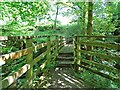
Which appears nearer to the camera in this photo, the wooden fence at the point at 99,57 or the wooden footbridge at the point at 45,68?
the wooden footbridge at the point at 45,68

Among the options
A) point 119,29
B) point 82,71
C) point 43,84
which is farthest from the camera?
point 119,29

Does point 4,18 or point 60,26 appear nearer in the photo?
point 4,18

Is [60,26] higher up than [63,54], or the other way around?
[60,26]

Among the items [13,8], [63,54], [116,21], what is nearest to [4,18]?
[13,8]

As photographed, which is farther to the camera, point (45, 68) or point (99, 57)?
point (99, 57)

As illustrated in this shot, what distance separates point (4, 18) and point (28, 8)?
79 cm

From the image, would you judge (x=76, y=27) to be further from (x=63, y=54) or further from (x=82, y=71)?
(x=82, y=71)

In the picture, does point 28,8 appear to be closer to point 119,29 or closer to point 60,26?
point 119,29

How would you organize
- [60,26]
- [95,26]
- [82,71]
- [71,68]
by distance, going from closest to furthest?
[82,71] → [71,68] → [95,26] → [60,26]

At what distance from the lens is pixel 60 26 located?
2419 cm

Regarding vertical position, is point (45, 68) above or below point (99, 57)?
below

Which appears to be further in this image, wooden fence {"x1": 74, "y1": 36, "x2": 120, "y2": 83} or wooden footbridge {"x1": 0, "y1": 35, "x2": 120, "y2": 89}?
wooden fence {"x1": 74, "y1": 36, "x2": 120, "y2": 83}

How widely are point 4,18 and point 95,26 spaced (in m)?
9.78

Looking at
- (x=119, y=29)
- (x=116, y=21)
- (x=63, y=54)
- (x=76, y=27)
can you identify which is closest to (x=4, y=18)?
(x=63, y=54)
